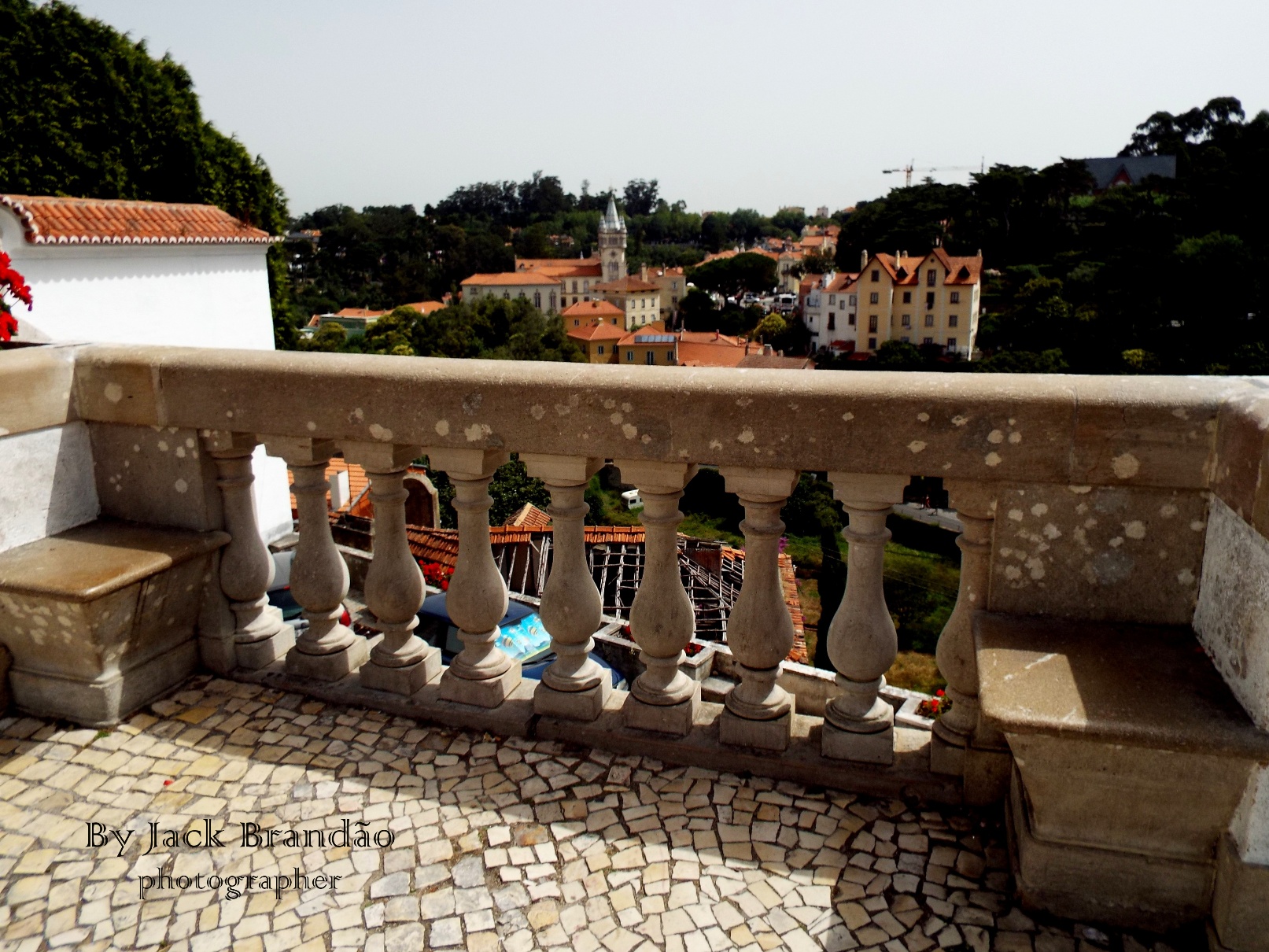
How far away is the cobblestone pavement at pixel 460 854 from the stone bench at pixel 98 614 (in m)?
0.14

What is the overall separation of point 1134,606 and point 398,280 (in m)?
107

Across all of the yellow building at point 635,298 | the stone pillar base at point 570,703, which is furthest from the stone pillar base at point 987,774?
the yellow building at point 635,298

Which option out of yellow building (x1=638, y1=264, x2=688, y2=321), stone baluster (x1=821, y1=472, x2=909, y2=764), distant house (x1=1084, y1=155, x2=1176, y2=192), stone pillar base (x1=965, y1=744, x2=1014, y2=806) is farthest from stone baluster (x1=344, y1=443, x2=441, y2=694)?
yellow building (x1=638, y1=264, x2=688, y2=321)

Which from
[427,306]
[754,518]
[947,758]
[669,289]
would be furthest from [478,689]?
[669,289]

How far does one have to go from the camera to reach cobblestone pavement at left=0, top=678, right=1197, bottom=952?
230 cm

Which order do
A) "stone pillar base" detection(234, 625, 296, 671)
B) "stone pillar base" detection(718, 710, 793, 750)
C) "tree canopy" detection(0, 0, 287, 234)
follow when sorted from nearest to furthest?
"stone pillar base" detection(718, 710, 793, 750), "stone pillar base" detection(234, 625, 296, 671), "tree canopy" detection(0, 0, 287, 234)

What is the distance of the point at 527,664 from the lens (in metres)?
6.49

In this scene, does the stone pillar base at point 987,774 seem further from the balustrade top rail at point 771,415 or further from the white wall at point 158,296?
the white wall at point 158,296

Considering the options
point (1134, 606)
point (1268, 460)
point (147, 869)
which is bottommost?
point (147, 869)

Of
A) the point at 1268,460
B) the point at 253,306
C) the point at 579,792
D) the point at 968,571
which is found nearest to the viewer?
the point at 1268,460

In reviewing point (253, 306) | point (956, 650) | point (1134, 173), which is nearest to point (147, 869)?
point (956, 650)

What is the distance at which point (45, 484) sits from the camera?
336cm

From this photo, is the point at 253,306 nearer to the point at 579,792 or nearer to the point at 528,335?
the point at 579,792

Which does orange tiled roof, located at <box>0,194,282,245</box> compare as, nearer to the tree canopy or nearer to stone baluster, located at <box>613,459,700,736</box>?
the tree canopy
